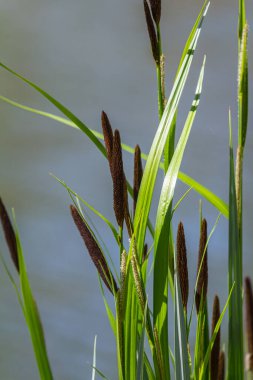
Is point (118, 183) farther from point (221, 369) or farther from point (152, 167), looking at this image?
point (221, 369)

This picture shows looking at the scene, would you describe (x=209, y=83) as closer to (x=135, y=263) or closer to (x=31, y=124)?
(x=31, y=124)

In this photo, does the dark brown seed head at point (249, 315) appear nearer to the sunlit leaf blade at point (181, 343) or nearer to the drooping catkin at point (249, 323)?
the drooping catkin at point (249, 323)

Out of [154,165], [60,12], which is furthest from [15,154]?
[154,165]

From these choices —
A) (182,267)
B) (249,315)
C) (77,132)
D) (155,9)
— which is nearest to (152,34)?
(155,9)

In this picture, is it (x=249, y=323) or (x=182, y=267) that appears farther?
(x=182, y=267)

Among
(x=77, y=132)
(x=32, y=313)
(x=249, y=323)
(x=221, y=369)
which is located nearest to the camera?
(x=249, y=323)

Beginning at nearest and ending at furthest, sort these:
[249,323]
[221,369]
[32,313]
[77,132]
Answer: [249,323] → [32,313] → [221,369] → [77,132]
